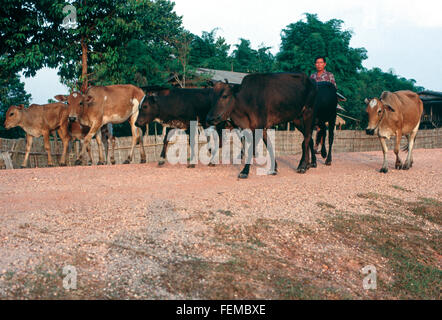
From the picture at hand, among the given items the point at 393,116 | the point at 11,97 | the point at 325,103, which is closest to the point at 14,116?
the point at 325,103

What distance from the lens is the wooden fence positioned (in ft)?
42.6

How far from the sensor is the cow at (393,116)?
8766 mm

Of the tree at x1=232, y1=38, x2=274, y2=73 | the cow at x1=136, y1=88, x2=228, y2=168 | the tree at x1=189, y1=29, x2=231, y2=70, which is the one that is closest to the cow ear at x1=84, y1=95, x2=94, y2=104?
the cow at x1=136, y1=88, x2=228, y2=168

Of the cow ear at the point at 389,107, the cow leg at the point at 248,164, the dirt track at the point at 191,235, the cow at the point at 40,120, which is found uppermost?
the cow ear at the point at 389,107

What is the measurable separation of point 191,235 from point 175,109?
→ 519cm

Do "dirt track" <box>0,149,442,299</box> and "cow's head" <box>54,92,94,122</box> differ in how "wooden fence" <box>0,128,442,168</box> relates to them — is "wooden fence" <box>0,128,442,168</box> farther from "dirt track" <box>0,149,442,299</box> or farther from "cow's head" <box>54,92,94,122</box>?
"dirt track" <box>0,149,442,299</box>

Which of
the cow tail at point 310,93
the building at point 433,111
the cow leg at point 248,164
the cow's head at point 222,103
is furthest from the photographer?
the building at point 433,111

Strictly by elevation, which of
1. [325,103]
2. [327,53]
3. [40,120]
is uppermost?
[327,53]

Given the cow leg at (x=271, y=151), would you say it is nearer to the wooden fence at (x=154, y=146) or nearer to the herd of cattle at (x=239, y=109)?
the herd of cattle at (x=239, y=109)

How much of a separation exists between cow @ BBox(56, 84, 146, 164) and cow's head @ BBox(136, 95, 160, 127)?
80 centimetres

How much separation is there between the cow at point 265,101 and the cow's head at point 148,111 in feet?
5.17

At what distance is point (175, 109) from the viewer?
9.12 meters

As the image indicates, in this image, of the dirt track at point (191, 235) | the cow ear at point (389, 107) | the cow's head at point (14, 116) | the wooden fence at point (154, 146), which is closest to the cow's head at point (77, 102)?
the cow's head at point (14, 116)

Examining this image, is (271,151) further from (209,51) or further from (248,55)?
(248,55)
